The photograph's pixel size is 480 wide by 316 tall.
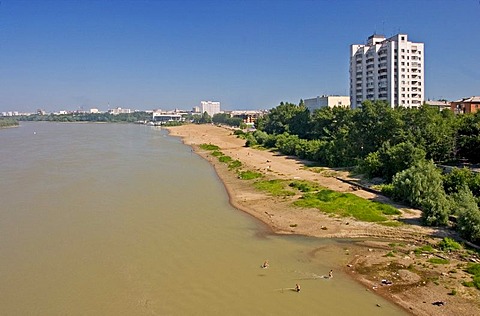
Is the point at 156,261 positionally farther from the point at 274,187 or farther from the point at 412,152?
the point at 412,152

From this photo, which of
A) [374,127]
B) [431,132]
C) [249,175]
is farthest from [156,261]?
[374,127]

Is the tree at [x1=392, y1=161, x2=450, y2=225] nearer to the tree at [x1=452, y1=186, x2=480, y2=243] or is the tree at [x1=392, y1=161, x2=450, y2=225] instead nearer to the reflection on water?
the tree at [x1=452, y1=186, x2=480, y2=243]

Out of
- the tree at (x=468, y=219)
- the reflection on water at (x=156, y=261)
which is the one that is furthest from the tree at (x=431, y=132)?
the reflection on water at (x=156, y=261)

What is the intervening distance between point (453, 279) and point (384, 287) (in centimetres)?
236

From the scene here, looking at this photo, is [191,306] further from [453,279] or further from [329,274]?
[453,279]

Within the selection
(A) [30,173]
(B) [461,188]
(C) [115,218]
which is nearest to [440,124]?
(B) [461,188]

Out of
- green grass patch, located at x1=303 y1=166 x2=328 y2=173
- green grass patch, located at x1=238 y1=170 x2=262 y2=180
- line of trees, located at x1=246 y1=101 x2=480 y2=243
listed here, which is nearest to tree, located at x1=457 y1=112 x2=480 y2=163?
line of trees, located at x1=246 y1=101 x2=480 y2=243

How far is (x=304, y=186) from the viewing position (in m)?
30.0

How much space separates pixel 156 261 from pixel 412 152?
60.3 feet

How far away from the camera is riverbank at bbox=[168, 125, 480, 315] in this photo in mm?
13516

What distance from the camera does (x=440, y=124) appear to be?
3266 centimetres

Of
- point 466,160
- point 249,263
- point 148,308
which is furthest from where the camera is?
point 466,160

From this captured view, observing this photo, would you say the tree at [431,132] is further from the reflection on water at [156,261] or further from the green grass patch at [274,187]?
the reflection on water at [156,261]

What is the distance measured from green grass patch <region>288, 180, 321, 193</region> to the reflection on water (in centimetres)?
538
